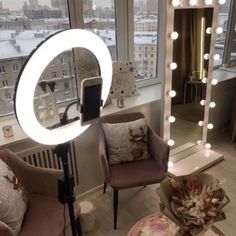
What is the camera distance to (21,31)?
1.84 m

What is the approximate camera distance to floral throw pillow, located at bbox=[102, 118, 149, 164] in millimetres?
1902

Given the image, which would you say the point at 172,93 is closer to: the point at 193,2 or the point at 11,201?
the point at 193,2

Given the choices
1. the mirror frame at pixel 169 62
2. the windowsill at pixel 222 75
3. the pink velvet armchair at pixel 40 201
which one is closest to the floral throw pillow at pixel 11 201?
the pink velvet armchair at pixel 40 201

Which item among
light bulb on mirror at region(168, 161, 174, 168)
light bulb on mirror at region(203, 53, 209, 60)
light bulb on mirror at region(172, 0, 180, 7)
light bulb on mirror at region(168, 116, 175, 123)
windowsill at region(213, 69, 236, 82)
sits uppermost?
light bulb on mirror at region(172, 0, 180, 7)

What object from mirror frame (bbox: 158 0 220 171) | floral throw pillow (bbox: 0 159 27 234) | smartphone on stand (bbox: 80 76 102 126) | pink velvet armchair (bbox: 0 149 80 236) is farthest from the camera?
mirror frame (bbox: 158 0 220 171)

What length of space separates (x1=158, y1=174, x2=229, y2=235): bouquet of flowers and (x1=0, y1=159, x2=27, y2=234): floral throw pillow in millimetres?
Answer: 730

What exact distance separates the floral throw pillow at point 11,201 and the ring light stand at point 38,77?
41cm

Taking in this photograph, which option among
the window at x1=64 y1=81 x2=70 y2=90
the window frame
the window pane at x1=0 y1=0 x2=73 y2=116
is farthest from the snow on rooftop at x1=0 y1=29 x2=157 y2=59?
the window frame

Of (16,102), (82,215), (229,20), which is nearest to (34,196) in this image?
(82,215)

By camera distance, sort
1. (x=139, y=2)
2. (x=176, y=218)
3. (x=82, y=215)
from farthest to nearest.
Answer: (x=139, y=2) < (x=82, y=215) < (x=176, y=218)

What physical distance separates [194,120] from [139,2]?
4.16ft

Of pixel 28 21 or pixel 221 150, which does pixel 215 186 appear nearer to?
pixel 28 21

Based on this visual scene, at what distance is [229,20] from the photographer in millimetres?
3174

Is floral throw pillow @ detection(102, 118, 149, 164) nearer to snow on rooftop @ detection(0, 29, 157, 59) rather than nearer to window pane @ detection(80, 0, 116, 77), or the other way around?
window pane @ detection(80, 0, 116, 77)
